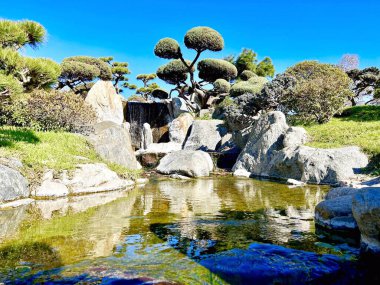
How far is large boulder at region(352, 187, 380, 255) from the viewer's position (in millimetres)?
4395

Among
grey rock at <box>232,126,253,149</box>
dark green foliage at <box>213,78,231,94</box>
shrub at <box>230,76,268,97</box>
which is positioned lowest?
grey rock at <box>232,126,253,149</box>

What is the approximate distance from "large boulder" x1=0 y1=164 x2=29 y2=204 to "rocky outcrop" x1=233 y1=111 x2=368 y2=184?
33.7ft

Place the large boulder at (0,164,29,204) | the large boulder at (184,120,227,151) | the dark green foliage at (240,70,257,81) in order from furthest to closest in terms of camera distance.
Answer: the dark green foliage at (240,70,257,81), the large boulder at (184,120,227,151), the large boulder at (0,164,29,204)

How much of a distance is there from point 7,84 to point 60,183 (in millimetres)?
3262

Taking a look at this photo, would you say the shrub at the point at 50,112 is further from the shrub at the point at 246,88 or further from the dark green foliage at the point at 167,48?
the shrub at the point at 246,88

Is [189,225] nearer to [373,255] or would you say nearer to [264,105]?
[373,255]

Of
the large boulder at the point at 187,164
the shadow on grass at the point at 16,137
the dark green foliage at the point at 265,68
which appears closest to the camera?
the shadow on grass at the point at 16,137

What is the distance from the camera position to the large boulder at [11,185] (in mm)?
8931

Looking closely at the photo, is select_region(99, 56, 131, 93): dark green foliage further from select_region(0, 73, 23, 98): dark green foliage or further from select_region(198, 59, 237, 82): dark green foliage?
A: select_region(0, 73, 23, 98): dark green foliage

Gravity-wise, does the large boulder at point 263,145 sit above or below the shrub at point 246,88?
below

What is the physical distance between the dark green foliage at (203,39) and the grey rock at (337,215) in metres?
25.0

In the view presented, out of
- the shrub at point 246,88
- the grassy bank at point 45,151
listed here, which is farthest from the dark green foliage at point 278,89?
the grassy bank at point 45,151

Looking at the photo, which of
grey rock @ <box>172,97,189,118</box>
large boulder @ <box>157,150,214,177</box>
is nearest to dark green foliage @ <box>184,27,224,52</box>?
grey rock @ <box>172,97,189,118</box>

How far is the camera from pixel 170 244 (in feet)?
18.1
